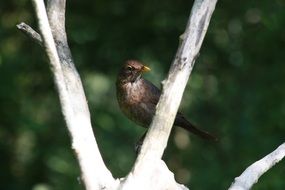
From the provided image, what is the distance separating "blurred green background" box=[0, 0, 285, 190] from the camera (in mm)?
9195

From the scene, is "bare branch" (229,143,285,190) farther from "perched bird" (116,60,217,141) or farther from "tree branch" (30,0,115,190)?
"perched bird" (116,60,217,141)

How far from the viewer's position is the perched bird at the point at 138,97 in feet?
23.6

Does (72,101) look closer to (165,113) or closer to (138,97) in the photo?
(165,113)

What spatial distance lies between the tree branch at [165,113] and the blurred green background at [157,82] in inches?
162

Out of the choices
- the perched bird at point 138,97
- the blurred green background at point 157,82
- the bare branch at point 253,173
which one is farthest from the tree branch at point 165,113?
the blurred green background at point 157,82

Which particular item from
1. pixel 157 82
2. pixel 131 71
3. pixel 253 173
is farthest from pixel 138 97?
pixel 157 82

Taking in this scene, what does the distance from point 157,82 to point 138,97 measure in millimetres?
3098

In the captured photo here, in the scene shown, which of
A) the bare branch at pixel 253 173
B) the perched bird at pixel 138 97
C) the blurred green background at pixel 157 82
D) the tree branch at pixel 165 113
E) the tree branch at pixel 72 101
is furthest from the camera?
the blurred green background at pixel 157 82

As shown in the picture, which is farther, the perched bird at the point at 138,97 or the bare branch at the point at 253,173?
the perched bird at the point at 138,97

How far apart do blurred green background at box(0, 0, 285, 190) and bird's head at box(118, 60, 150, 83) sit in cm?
214

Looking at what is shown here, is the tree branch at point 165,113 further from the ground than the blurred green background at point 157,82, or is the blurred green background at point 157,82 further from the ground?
the tree branch at point 165,113

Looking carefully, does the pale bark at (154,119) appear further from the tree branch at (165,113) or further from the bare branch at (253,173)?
the bare branch at (253,173)

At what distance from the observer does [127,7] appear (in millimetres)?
9758

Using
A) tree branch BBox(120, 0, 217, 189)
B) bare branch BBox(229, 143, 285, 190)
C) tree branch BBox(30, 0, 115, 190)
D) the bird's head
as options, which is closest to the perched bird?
the bird's head
